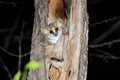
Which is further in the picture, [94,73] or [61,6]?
[94,73]

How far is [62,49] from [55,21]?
0.12 metres

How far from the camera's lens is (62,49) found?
1463 millimetres

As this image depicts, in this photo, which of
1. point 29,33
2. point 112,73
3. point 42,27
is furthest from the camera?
point 112,73

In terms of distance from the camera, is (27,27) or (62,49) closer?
(62,49)

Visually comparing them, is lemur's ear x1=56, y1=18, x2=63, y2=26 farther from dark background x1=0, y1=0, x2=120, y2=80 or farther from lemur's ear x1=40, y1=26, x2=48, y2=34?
dark background x1=0, y1=0, x2=120, y2=80

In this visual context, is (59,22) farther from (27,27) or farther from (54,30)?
(27,27)

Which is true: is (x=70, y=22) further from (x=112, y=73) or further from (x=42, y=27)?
(x=112, y=73)

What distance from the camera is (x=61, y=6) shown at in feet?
4.85

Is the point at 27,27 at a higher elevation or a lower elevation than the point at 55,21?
lower

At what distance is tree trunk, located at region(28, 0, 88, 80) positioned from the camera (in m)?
1.45

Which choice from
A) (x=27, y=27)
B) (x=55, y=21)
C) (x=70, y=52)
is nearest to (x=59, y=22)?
(x=55, y=21)

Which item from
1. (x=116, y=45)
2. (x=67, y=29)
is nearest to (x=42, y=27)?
(x=67, y=29)

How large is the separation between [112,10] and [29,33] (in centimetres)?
84

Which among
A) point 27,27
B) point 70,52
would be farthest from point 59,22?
point 27,27
